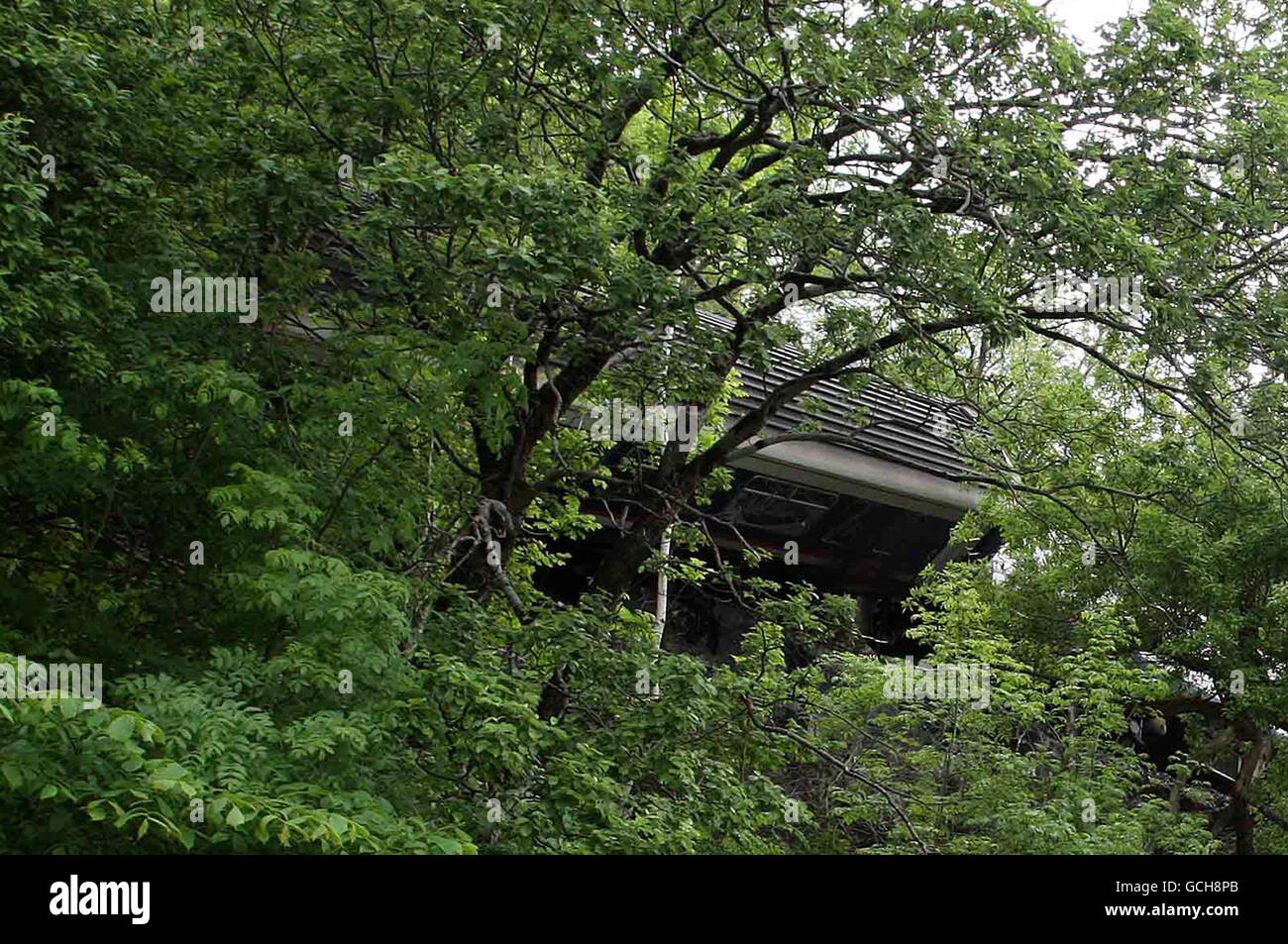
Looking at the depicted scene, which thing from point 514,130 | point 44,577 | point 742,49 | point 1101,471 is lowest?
point 44,577

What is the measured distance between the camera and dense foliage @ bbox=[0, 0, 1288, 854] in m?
5.82

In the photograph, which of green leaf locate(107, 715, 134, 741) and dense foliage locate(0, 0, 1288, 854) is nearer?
green leaf locate(107, 715, 134, 741)

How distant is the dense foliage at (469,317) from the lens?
5816 mm

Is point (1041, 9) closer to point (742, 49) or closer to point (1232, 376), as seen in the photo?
point (742, 49)

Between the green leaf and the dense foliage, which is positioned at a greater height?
the dense foliage

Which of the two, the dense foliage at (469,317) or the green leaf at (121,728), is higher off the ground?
the dense foliage at (469,317)

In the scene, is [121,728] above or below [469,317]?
below

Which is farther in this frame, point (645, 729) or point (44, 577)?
point (44, 577)

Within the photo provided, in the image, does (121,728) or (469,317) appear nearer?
(121,728)

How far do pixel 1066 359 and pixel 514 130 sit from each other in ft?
68.6

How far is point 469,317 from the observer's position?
7008mm

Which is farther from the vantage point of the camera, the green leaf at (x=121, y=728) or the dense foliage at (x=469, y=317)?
the dense foliage at (x=469, y=317)
